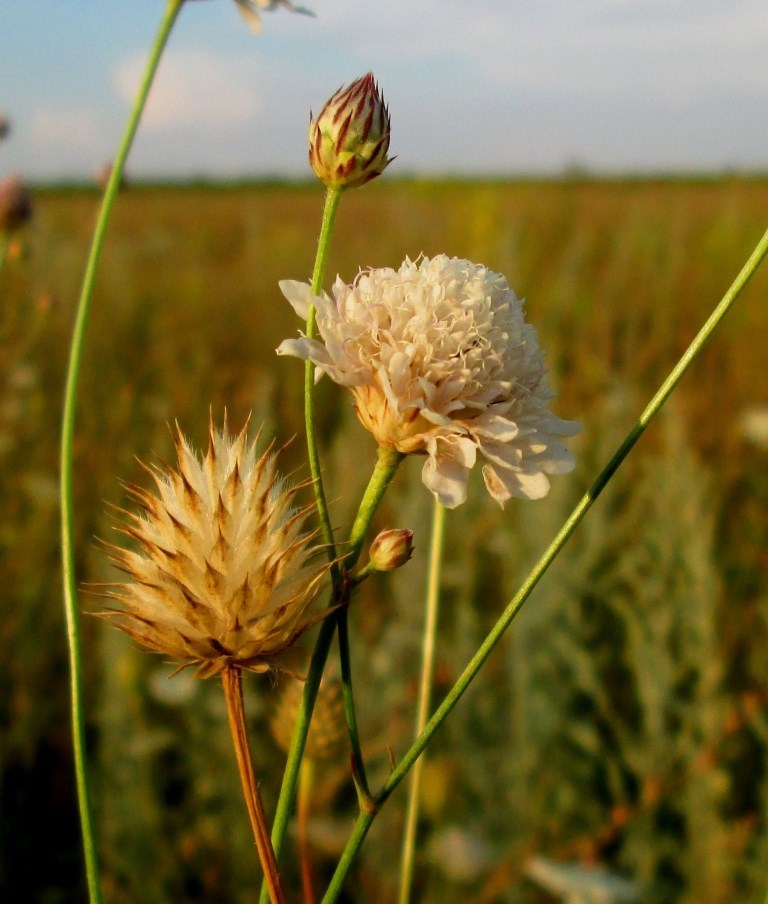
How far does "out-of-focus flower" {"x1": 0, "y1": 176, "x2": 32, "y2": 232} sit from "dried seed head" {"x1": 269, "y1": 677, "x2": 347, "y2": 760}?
818mm

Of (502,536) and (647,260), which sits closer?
(502,536)

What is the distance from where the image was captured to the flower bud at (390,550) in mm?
549

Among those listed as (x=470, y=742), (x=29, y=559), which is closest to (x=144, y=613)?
(x=470, y=742)

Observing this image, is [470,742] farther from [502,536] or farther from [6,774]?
[6,774]

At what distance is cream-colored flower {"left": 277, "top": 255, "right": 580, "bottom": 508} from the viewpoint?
1.87 feet

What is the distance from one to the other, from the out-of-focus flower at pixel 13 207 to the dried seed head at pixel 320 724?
82 centimetres

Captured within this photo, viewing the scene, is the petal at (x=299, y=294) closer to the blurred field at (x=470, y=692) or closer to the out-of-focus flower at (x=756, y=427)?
the blurred field at (x=470, y=692)

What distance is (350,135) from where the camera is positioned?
0.60 metres

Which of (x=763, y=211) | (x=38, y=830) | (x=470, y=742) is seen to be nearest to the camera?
(x=470, y=742)

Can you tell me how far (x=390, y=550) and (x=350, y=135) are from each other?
0.90ft

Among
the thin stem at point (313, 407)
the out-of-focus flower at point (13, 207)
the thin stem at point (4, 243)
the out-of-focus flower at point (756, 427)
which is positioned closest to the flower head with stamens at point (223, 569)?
the thin stem at point (313, 407)

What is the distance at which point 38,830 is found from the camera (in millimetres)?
1922

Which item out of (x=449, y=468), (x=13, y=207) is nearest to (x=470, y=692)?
(x=13, y=207)

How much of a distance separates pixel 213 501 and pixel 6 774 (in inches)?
68.4
